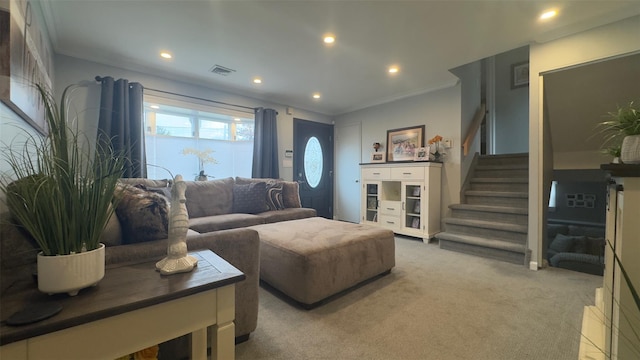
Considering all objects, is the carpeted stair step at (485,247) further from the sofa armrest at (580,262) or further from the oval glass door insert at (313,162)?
the oval glass door insert at (313,162)

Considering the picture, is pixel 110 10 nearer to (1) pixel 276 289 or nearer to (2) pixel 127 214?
(2) pixel 127 214

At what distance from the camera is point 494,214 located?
3.33 metres

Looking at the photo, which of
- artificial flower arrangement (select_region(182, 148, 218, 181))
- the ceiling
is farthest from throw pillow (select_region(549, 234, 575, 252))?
artificial flower arrangement (select_region(182, 148, 218, 181))

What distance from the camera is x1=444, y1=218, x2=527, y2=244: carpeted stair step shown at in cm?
296

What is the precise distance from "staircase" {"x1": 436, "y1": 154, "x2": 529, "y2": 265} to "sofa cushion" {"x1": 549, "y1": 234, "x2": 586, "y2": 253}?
99cm

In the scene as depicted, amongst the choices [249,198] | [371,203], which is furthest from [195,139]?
[371,203]

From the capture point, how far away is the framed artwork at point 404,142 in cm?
425

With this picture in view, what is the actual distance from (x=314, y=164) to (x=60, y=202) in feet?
15.4

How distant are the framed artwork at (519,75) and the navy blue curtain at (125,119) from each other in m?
5.89

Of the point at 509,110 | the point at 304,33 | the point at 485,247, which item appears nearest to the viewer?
the point at 304,33

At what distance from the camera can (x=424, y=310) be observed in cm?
183

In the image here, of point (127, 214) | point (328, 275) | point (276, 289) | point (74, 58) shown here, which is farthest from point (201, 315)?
point (74, 58)

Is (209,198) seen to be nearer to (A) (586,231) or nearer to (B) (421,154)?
(B) (421,154)

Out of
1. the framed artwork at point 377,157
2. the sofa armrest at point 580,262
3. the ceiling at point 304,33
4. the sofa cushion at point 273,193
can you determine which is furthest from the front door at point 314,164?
the sofa armrest at point 580,262
